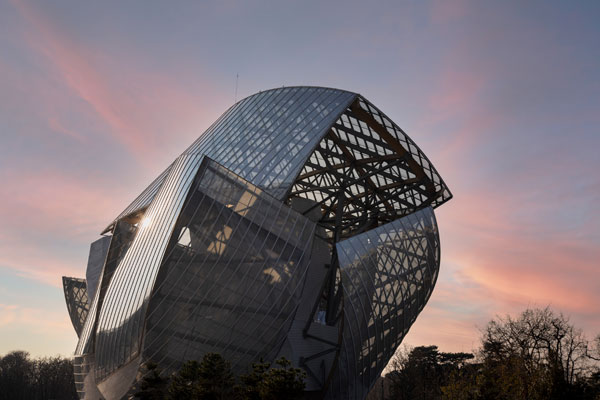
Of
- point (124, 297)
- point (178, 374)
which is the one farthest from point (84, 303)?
point (178, 374)

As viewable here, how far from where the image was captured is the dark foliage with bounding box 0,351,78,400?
85.6 meters

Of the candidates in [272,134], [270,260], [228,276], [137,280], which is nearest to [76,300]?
[137,280]

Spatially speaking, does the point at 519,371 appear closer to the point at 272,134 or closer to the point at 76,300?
the point at 272,134

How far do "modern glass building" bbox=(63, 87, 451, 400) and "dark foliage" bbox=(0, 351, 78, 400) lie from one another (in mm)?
57348

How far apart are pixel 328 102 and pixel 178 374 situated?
22660 millimetres

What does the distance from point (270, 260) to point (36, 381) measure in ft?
297

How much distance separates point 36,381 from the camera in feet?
306

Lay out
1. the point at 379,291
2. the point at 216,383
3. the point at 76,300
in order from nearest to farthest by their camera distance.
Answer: the point at 216,383 < the point at 379,291 < the point at 76,300

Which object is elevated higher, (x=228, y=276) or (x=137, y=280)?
(x=228, y=276)

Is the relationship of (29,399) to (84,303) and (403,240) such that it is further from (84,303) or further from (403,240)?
(403,240)

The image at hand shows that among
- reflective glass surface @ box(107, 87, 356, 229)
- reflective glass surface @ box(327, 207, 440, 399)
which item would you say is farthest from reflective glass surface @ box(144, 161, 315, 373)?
reflective glass surface @ box(327, 207, 440, 399)

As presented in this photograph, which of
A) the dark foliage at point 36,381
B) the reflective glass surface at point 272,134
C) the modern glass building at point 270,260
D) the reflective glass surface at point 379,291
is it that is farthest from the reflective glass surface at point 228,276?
the dark foliage at point 36,381

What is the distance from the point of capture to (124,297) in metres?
28.3

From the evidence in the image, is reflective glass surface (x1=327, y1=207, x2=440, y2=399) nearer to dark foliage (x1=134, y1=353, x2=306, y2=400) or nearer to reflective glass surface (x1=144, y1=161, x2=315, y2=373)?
reflective glass surface (x1=144, y1=161, x2=315, y2=373)
